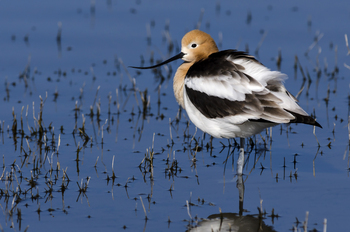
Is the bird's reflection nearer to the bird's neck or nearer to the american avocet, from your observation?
the american avocet

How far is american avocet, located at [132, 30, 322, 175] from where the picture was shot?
6168 mm

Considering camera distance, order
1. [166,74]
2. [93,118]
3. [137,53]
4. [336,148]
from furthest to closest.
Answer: [137,53] → [166,74] → [93,118] → [336,148]

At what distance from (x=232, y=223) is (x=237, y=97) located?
1.56 m

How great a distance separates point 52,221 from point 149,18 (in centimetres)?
1036

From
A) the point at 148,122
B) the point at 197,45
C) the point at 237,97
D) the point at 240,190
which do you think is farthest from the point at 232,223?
the point at 148,122

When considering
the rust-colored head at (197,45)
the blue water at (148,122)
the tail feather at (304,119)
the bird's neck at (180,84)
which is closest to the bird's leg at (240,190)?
the blue water at (148,122)

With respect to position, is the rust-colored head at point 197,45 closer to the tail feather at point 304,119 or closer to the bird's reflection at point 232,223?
the tail feather at point 304,119

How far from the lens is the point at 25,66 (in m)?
11.7

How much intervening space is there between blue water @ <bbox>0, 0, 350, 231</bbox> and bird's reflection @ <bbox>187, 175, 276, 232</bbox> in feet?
0.31

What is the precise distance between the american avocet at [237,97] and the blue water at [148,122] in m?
0.79

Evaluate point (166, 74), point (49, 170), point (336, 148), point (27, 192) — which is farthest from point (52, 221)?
point (166, 74)

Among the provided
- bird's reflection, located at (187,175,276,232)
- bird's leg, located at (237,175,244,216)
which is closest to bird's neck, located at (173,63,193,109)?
bird's leg, located at (237,175,244,216)

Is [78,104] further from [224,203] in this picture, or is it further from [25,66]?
[224,203]

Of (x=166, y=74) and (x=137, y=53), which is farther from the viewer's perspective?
(x=137, y=53)
